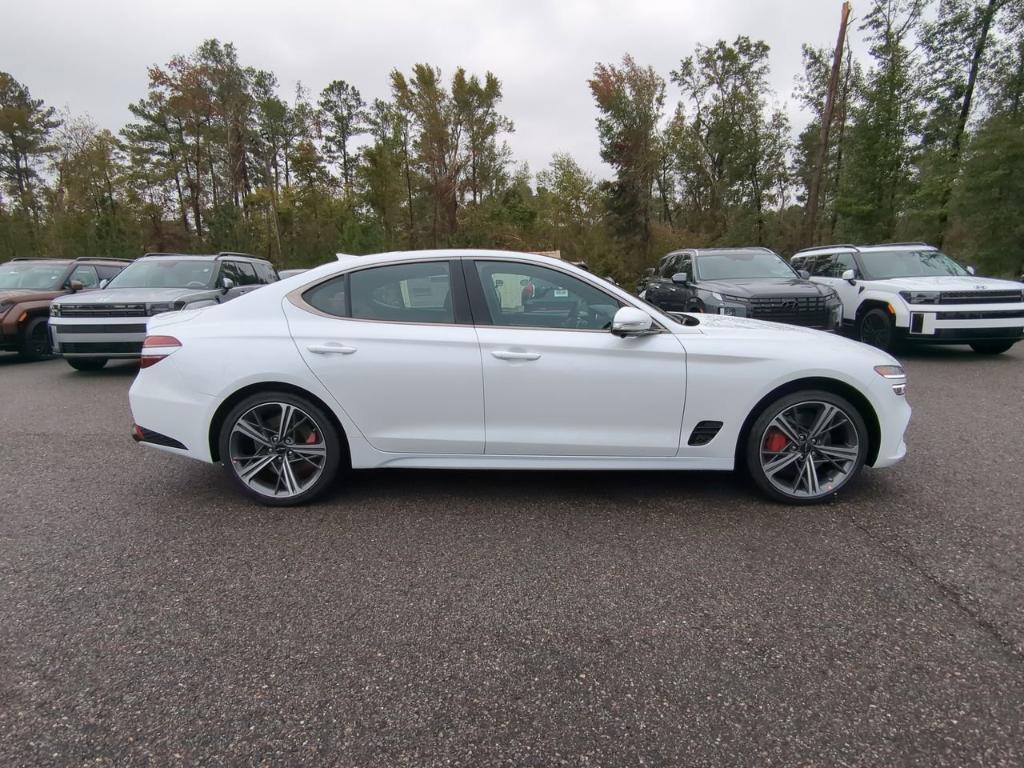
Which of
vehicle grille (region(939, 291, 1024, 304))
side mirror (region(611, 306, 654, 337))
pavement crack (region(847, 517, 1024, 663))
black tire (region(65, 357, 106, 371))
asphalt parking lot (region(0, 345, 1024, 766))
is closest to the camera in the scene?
asphalt parking lot (region(0, 345, 1024, 766))

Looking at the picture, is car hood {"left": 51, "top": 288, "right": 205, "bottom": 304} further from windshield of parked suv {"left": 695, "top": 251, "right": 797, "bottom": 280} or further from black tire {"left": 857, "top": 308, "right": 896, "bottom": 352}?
black tire {"left": 857, "top": 308, "right": 896, "bottom": 352}

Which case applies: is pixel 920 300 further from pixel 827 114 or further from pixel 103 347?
pixel 827 114

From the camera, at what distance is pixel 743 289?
8219mm

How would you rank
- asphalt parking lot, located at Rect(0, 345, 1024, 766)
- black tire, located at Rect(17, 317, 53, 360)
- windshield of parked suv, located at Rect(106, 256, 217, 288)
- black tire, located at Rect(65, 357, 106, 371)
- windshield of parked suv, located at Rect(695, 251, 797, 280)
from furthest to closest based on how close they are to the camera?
black tire, located at Rect(17, 317, 53, 360), windshield of parked suv, located at Rect(695, 251, 797, 280), black tire, located at Rect(65, 357, 106, 371), windshield of parked suv, located at Rect(106, 256, 217, 288), asphalt parking lot, located at Rect(0, 345, 1024, 766)

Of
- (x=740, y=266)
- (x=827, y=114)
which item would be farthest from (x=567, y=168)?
(x=740, y=266)

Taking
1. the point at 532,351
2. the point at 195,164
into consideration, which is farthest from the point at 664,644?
the point at 195,164

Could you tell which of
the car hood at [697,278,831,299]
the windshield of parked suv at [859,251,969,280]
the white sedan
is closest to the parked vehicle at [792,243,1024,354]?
the windshield of parked suv at [859,251,969,280]

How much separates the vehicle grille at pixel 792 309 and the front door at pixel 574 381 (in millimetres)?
5000

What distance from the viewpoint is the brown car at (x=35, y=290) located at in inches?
384

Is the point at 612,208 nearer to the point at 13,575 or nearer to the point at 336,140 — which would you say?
the point at 336,140

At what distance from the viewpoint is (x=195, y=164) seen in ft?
132

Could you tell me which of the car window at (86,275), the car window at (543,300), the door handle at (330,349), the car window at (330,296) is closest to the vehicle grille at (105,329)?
the car window at (86,275)

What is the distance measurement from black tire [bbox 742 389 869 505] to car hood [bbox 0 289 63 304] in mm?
11860

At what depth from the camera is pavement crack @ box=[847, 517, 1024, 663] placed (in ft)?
7.50
